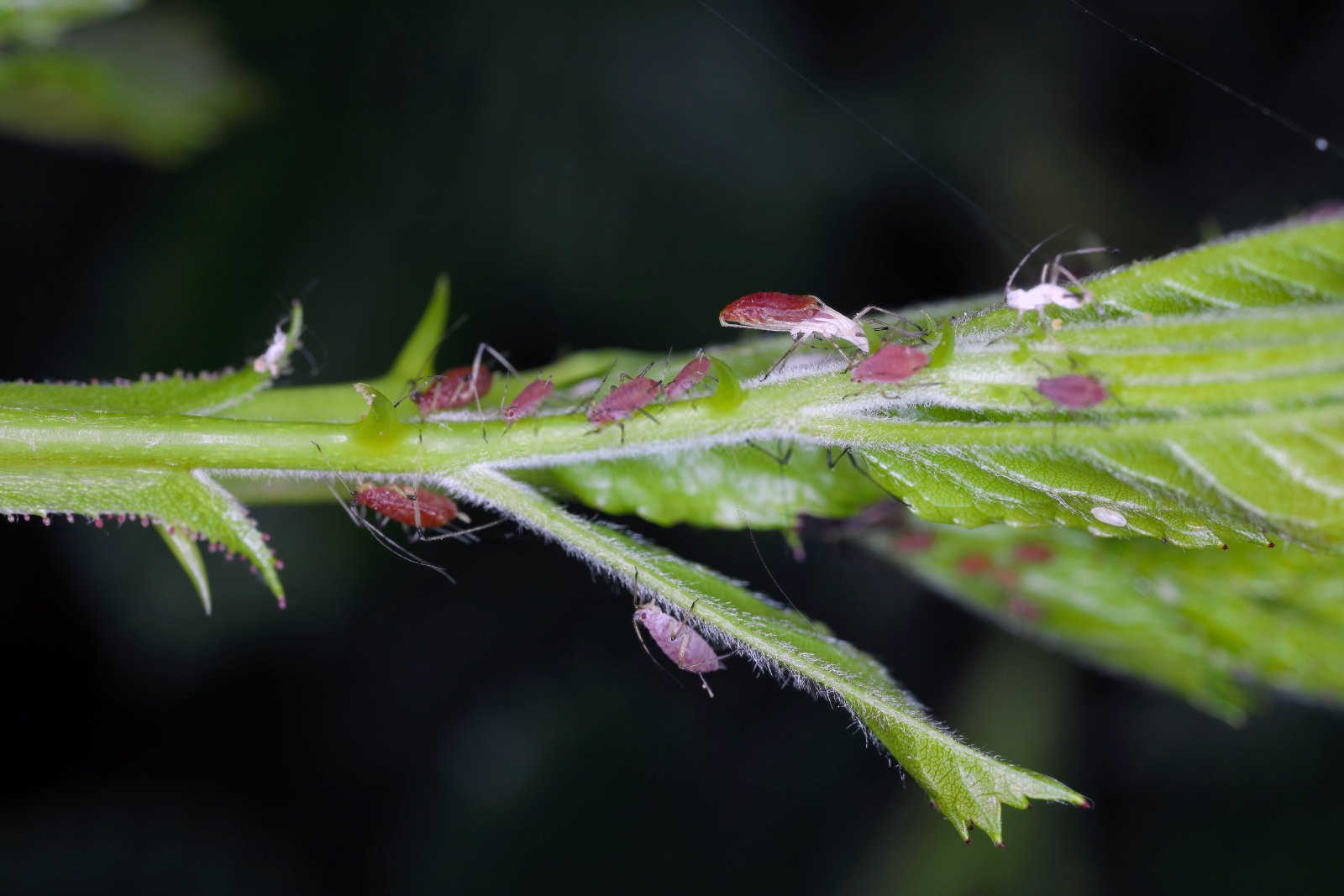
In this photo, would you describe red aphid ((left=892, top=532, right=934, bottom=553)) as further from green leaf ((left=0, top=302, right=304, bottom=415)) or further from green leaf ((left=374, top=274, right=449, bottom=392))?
green leaf ((left=0, top=302, right=304, bottom=415))

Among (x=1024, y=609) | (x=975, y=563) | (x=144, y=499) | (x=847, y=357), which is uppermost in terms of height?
(x=847, y=357)

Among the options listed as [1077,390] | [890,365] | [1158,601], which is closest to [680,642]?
[890,365]

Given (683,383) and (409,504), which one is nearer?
(683,383)

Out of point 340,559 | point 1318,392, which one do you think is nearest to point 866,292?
point 340,559

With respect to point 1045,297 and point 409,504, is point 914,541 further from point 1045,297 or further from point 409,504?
point 409,504

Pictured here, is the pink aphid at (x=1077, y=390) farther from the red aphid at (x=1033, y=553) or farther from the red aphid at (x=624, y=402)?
the red aphid at (x=1033, y=553)

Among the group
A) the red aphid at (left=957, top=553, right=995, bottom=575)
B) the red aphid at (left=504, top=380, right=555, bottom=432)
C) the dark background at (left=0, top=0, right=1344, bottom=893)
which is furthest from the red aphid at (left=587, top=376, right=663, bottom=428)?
the dark background at (left=0, top=0, right=1344, bottom=893)

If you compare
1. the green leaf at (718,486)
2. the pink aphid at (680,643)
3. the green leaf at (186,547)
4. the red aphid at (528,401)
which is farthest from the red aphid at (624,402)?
the green leaf at (186,547)
